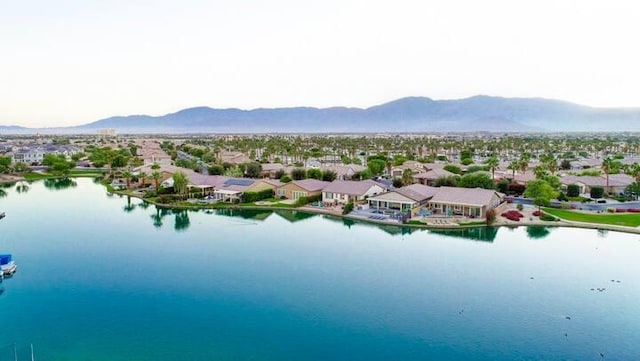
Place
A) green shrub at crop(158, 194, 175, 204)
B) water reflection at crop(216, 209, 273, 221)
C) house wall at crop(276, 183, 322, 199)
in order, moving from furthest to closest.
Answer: green shrub at crop(158, 194, 175, 204) < house wall at crop(276, 183, 322, 199) < water reflection at crop(216, 209, 273, 221)

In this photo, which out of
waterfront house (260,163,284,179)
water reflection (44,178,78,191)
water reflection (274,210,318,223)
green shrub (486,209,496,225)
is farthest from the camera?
waterfront house (260,163,284,179)

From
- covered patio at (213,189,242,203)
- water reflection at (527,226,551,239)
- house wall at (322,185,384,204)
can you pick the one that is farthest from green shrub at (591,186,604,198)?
covered patio at (213,189,242,203)

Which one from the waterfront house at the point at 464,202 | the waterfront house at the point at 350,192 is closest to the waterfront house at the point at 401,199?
the waterfront house at the point at 464,202

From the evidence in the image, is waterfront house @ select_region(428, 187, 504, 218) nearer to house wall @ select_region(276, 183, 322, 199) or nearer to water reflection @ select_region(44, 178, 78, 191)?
house wall @ select_region(276, 183, 322, 199)

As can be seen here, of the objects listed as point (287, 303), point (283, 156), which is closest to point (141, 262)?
point (287, 303)

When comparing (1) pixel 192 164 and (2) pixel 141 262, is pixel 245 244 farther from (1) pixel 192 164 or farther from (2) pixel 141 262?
(1) pixel 192 164

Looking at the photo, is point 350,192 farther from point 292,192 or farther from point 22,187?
point 22,187

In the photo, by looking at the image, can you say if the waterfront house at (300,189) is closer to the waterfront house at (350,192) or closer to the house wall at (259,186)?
the house wall at (259,186)
